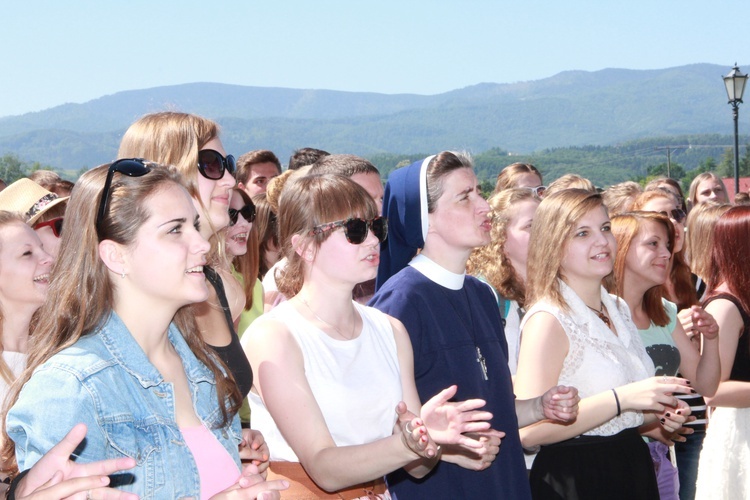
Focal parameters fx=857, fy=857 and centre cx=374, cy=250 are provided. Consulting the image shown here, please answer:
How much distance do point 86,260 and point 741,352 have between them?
4.36 metres

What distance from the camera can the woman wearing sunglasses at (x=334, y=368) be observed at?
2.76 metres

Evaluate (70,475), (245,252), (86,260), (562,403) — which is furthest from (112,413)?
(245,252)

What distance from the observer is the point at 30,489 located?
6.79ft

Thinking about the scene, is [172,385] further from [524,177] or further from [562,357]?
[524,177]

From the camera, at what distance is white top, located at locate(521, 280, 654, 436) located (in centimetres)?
413

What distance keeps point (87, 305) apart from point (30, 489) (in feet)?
2.03

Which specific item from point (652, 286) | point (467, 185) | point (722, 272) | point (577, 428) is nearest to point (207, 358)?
point (467, 185)

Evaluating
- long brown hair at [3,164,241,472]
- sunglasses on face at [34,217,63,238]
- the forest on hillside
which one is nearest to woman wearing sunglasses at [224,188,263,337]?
sunglasses on face at [34,217,63,238]

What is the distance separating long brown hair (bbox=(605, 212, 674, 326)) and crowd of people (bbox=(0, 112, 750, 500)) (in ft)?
0.05

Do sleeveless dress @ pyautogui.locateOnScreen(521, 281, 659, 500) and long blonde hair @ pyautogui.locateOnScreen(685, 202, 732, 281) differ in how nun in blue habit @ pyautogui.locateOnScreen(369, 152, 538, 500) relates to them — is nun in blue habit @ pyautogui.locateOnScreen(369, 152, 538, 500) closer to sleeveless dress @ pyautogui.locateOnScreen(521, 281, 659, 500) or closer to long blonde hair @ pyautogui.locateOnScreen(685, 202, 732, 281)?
sleeveless dress @ pyautogui.locateOnScreen(521, 281, 659, 500)

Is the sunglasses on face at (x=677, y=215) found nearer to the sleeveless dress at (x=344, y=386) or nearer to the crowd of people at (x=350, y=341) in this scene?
the crowd of people at (x=350, y=341)

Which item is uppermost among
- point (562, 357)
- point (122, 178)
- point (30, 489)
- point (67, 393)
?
point (122, 178)

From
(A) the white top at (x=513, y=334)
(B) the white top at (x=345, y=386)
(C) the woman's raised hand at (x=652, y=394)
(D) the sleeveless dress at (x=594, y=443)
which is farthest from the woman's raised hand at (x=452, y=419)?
(A) the white top at (x=513, y=334)

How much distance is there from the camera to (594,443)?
13.5ft
